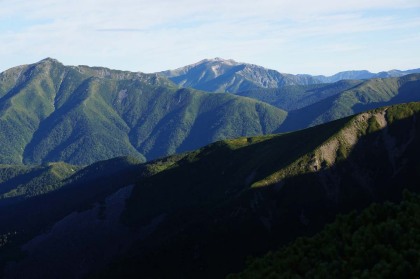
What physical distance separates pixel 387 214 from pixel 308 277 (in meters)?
18.1

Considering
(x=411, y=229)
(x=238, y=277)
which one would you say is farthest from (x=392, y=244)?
(x=238, y=277)

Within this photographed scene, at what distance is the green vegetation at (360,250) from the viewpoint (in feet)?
156

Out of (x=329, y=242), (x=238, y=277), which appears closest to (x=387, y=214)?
(x=329, y=242)

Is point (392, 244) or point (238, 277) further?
point (238, 277)

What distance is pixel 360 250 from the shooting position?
53.7 m

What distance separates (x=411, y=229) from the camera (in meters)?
53.7

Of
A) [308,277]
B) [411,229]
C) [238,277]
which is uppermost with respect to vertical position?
[411,229]

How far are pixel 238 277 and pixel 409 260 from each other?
24.1 m

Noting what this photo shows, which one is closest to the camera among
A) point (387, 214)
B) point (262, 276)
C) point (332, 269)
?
point (332, 269)

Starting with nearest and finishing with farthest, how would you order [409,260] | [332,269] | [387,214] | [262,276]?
[409,260] → [332,269] → [262,276] → [387,214]

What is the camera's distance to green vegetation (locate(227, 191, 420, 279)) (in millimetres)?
47438

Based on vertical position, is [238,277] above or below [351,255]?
below

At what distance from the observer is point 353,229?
64.8 m

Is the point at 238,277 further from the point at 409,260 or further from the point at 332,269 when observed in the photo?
the point at 409,260
